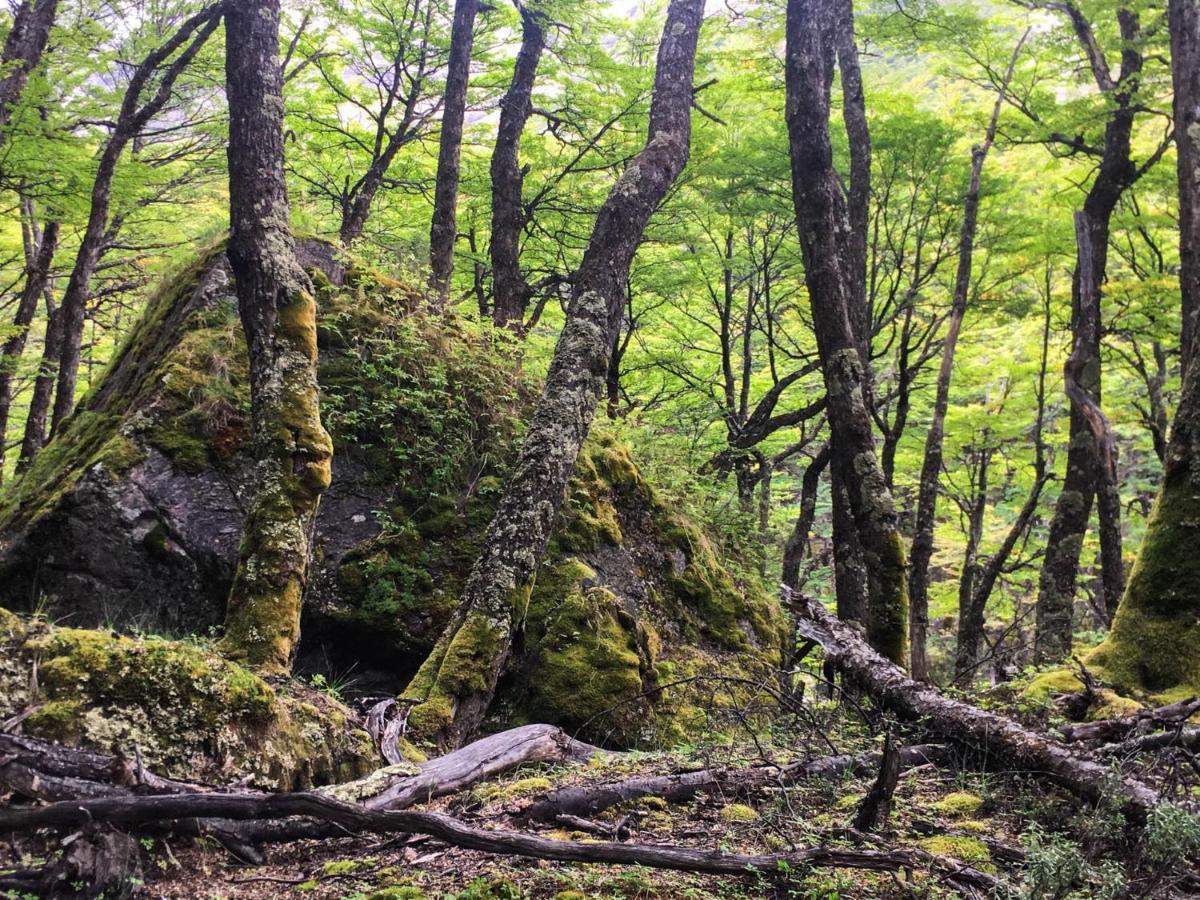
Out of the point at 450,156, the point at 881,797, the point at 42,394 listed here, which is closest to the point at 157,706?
the point at 881,797

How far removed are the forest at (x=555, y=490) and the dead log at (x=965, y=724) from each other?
3 centimetres

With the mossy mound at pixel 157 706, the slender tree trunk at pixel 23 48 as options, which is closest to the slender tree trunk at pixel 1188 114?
the mossy mound at pixel 157 706

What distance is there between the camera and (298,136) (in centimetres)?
1316

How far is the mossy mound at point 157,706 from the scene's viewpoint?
102 inches

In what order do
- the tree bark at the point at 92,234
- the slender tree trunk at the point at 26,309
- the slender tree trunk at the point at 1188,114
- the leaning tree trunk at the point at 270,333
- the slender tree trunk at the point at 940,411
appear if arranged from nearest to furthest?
the leaning tree trunk at the point at 270,333, the slender tree trunk at the point at 1188,114, the tree bark at the point at 92,234, the slender tree trunk at the point at 940,411, the slender tree trunk at the point at 26,309

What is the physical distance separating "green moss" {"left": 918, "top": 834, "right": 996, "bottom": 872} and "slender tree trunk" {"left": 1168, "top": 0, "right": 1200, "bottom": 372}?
19.4 ft

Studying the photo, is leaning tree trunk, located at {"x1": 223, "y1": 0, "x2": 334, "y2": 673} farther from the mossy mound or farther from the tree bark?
the tree bark

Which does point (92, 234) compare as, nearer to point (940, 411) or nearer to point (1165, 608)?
point (1165, 608)

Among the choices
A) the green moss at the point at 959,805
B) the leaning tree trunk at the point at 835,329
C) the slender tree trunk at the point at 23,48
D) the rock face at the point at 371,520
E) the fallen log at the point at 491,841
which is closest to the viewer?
the fallen log at the point at 491,841

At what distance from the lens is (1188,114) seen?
21.9ft

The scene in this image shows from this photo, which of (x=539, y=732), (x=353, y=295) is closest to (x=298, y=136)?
(x=353, y=295)

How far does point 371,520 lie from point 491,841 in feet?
15.0

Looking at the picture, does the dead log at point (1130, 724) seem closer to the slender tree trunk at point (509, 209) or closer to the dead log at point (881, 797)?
the dead log at point (881, 797)

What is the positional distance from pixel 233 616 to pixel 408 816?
2423 millimetres
